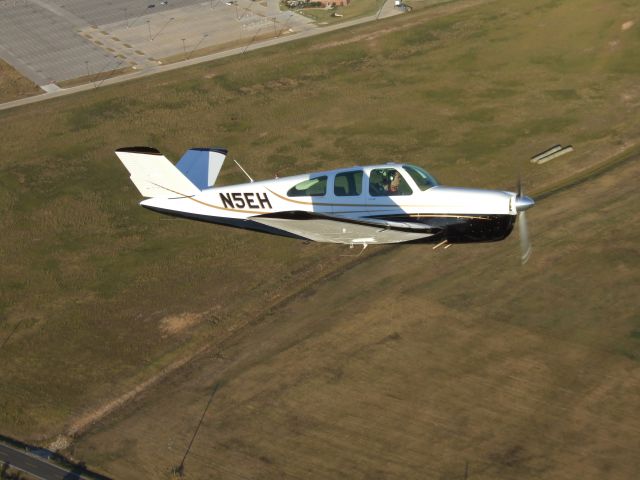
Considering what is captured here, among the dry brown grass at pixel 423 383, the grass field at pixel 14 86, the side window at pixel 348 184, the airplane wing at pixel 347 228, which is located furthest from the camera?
the grass field at pixel 14 86

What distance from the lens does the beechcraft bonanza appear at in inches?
1271

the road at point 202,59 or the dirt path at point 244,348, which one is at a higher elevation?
the road at point 202,59

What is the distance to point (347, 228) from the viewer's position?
109ft

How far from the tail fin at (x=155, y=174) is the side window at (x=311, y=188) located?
14.6 ft

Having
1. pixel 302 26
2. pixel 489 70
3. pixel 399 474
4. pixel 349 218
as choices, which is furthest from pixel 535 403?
pixel 302 26

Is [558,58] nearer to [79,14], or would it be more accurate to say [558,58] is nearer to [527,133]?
[527,133]

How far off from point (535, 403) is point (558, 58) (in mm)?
39916

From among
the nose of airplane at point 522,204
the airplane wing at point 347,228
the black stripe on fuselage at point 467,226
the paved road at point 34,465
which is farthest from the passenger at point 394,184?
the paved road at point 34,465

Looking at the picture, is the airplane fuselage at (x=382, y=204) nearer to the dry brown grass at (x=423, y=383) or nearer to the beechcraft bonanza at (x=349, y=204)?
the beechcraft bonanza at (x=349, y=204)

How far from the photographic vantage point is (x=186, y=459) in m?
33.2

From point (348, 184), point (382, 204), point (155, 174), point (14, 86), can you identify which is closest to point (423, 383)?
point (382, 204)

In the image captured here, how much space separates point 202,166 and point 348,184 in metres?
7.33

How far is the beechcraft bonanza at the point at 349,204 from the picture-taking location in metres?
32.3

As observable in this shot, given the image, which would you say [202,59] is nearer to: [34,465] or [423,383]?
[423,383]
